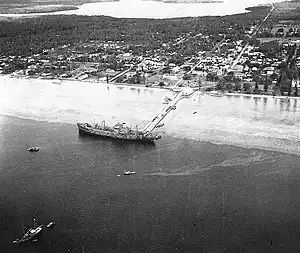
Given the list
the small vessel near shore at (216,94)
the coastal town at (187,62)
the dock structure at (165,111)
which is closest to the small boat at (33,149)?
the dock structure at (165,111)

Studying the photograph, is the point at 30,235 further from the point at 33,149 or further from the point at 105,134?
the point at 105,134

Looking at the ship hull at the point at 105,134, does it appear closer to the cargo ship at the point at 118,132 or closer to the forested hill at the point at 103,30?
the cargo ship at the point at 118,132

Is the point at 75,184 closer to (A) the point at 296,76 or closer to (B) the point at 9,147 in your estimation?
(B) the point at 9,147

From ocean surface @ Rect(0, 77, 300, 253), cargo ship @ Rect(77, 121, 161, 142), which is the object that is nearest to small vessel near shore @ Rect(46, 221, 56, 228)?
ocean surface @ Rect(0, 77, 300, 253)

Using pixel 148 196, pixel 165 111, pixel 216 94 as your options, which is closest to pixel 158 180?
pixel 148 196

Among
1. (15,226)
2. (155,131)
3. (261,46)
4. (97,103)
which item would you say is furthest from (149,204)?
(261,46)

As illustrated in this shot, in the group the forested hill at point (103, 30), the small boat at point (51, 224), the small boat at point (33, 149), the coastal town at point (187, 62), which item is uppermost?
the forested hill at point (103, 30)

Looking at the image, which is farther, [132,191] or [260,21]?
[260,21]
